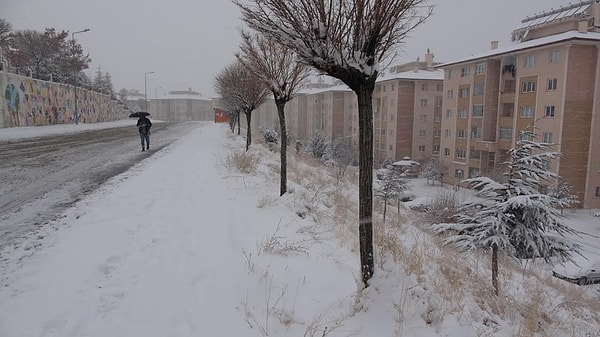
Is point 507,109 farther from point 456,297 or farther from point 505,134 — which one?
point 456,297

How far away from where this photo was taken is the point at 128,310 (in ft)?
11.0

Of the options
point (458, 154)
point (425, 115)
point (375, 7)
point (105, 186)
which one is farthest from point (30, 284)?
point (425, 115)

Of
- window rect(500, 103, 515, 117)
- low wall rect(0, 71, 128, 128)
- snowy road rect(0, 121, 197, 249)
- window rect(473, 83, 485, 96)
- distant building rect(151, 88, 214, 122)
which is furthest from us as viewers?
distant building rect(151, 88, 214, 122)

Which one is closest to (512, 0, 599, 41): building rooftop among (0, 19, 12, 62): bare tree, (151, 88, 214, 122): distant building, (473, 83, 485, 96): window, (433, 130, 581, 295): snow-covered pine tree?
(473, 83, 485, 96): window

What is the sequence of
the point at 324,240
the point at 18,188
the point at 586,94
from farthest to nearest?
the point at 586,94
the point at 18,188
the point at 324,240

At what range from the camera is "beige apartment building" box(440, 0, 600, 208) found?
3067 centimetres

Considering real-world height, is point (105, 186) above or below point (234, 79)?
below

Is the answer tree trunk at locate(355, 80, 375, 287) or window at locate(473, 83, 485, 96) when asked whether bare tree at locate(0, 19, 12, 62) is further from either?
window at locate(473, 83, 485, 96)

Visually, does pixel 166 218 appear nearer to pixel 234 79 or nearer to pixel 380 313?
pixel 380 313

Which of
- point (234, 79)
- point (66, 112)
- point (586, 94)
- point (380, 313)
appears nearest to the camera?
point (380, 313)

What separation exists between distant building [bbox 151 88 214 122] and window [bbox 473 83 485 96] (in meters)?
96.9

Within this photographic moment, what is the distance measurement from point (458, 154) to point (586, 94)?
14476mm

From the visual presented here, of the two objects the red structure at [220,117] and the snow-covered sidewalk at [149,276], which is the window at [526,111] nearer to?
the snow-covered sidewalk at [149,276]

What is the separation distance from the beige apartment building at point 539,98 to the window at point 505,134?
0.10 m
